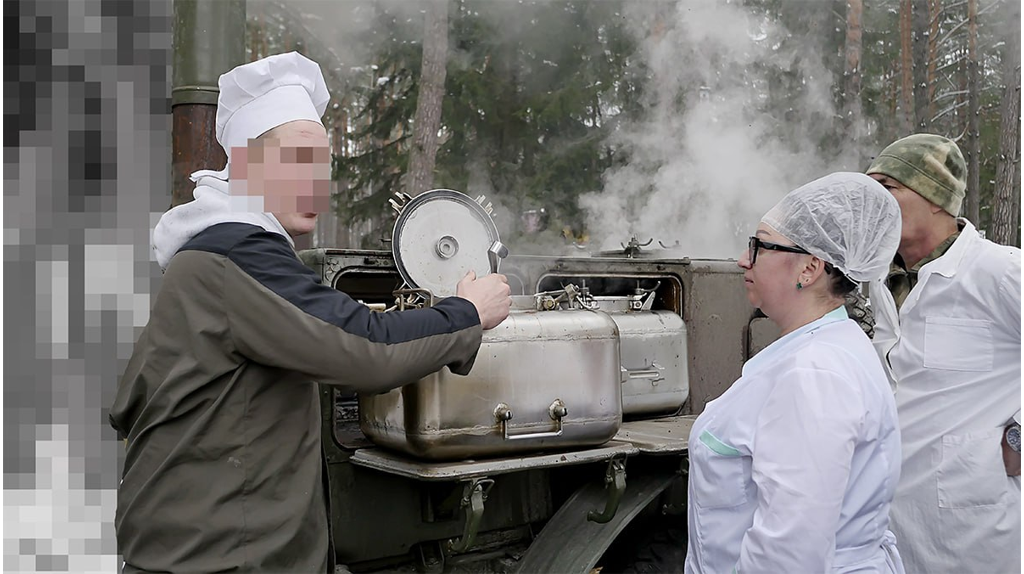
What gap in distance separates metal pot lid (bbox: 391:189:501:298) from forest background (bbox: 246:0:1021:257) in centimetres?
526

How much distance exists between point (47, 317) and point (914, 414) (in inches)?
108

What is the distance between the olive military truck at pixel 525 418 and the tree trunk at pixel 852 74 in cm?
997

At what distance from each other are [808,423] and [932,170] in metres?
1.53

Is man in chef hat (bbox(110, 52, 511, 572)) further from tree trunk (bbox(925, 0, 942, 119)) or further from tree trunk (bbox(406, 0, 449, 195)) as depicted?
tree trunk (bbox(925, 0, 942, 119))

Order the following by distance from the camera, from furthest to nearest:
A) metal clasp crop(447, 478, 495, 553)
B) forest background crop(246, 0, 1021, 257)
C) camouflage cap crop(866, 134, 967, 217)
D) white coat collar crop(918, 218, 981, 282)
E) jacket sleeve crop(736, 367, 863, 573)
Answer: forest background crop(246, 0, 1021, 257), metal clasp crop(447, 478, 495, 553), camouflage cap crop(866, 134, 967, 217), white coat collar crop(918, 218, 981, 282), jacket sleeve crop(736, 367, 863, 573)

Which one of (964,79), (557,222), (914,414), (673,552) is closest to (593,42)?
(557,222)

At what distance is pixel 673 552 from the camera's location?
4500 mm

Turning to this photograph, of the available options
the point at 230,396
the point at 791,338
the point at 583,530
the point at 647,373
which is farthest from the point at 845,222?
the point at 647,373

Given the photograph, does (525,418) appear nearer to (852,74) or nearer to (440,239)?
(440,239)

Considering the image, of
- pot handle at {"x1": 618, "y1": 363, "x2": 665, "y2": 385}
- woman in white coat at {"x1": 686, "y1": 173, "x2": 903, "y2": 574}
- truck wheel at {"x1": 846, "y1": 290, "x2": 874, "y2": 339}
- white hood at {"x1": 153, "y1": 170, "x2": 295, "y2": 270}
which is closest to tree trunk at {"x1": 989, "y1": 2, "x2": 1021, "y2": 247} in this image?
truck wheel at {"x1": 846, "y1": 290, "x2": 874, "y2": 339}

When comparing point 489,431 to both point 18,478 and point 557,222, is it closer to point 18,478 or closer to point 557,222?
point 18,478

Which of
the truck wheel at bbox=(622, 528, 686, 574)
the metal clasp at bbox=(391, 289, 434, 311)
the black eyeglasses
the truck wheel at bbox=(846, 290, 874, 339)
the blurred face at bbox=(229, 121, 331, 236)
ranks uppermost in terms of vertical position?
the blurred face at bbox=(229, 121, 331, 236)

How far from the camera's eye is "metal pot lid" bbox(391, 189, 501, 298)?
3428 mm

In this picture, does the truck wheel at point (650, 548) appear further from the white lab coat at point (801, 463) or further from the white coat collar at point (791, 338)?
the white coat collar at point (791, 338)
